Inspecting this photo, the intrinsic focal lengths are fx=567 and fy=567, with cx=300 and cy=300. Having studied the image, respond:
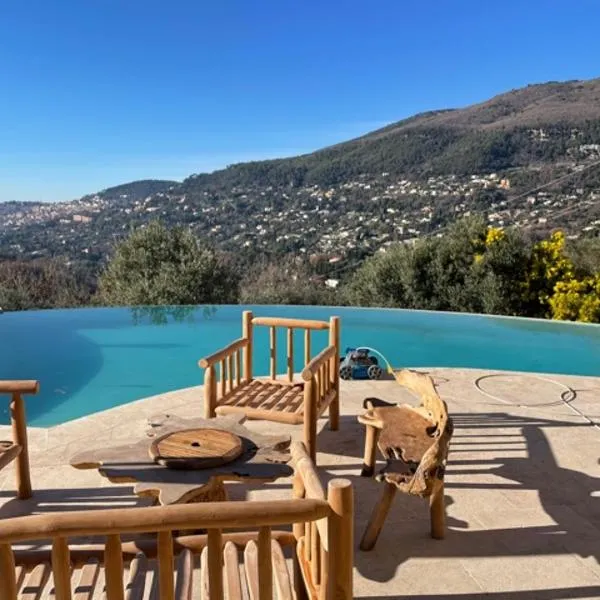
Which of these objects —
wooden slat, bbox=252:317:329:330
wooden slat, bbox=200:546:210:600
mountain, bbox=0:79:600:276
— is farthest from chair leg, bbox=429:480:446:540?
mountain, bbox=0:79:600:276

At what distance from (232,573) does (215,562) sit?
0.49 meters

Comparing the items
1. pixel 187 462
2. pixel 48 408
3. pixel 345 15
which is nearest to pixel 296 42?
pixel 345 15

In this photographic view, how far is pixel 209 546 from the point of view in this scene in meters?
1.58

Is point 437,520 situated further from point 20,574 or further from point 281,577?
point 20,574

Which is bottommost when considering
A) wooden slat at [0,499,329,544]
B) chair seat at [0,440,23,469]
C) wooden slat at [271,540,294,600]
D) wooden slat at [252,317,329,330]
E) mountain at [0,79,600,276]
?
wooden slat at [271,540,294,600]

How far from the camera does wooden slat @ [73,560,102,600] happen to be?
6.41 feet

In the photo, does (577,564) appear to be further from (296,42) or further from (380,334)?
(296,42)

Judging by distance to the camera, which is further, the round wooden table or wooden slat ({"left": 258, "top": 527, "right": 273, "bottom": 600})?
the round wooden table

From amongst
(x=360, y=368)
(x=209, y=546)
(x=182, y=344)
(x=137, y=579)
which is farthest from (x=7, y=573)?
(x=182, y=344)

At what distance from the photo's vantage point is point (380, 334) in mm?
9969

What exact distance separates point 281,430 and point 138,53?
75.4ft

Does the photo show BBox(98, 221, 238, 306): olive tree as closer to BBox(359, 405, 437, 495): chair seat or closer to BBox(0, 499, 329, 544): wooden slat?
BBox(359, 405, 437, 495): chair seat

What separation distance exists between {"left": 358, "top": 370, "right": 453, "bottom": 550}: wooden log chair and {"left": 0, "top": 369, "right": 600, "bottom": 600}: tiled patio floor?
0.48 ft

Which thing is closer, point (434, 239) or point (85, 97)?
point (434, 239)
